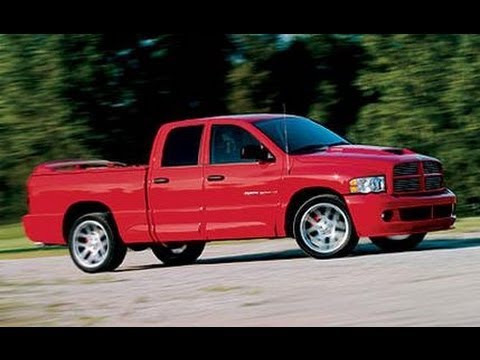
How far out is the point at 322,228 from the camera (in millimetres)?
13547

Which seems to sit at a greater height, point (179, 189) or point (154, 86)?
point (154, 86)

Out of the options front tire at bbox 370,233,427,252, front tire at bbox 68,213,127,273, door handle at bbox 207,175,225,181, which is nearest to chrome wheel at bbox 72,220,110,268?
front tire at bbox 68,213,127,273

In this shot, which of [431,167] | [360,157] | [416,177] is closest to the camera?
[360,157]

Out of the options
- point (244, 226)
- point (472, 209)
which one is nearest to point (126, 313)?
point (244, 226)

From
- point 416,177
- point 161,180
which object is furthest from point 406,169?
point 161,180

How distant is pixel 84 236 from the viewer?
48.7ft

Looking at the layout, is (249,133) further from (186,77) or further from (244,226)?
(186,77)

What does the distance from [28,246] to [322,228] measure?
37.4 feet

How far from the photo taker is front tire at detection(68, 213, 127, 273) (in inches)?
576

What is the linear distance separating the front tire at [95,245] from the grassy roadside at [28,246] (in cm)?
478

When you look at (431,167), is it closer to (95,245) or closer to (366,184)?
(366,184)

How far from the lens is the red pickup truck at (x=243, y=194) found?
1344 centimetres

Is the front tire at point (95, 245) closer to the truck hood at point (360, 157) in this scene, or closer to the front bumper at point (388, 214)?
the truck hood at point (360, 157)
